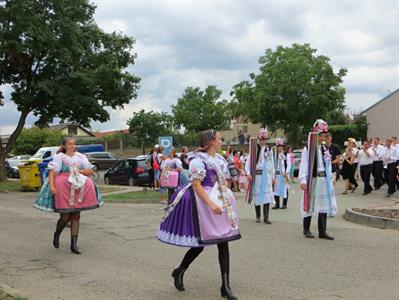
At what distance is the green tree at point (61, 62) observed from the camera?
74.0 ft

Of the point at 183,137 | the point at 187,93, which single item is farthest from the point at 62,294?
the point at 187,93

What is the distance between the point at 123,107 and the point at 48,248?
19.2 m

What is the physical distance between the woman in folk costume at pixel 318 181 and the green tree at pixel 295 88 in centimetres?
3625

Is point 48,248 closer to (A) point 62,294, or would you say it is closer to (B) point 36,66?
(A) point 62,294

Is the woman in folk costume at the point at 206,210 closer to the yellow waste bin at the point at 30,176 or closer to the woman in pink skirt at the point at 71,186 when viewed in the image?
A: the woman in pink skirt at the point at 71,186

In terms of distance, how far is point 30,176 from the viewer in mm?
22453

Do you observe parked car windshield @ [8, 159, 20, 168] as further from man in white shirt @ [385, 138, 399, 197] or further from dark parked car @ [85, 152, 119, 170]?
man in white shirt @ [385, 138, 399, 197]

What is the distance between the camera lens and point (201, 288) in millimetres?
6258

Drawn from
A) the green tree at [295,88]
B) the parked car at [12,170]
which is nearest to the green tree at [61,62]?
the parked car at [12,170]

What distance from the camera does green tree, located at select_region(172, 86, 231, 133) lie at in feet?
269

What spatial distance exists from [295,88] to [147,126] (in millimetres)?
12722

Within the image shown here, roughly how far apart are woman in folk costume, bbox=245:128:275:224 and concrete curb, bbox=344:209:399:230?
173 cm

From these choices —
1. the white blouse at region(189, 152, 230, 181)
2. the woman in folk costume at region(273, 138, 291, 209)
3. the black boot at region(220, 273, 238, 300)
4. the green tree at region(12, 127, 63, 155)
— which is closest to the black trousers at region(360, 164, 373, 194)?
the woman in folk costume at region(273, 138, 291, 209)

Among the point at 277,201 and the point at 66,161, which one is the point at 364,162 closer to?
the point at 277,201
